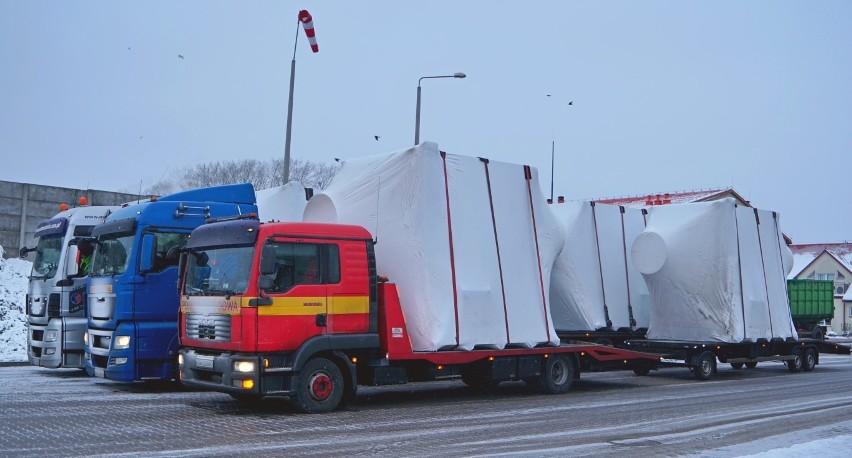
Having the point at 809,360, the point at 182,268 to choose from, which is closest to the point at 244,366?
the point at 182,268

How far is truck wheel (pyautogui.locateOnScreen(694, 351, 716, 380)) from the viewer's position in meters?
18.8

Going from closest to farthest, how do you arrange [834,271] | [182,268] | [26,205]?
[182,268]
[26,205]
[834,271]

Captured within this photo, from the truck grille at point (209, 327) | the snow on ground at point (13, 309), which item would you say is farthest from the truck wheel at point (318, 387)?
the snow on ground at point (13, 309)

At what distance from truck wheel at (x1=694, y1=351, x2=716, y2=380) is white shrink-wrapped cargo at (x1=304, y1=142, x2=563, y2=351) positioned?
5.55 m

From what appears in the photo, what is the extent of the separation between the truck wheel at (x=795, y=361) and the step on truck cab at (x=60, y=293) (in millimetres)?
17056

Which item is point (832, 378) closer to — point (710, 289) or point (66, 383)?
point (710, 289)

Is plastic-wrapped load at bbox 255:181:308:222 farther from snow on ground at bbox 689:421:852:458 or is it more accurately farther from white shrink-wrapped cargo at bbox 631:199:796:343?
snow on ground at bbox 689:421:852:458

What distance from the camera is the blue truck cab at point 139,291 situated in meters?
13.3

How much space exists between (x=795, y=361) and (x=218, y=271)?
16.5 meters

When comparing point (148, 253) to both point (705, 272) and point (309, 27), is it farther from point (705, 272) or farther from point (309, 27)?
point (705, 272)

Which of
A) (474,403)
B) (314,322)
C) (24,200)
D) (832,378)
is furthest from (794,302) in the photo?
(24,200)

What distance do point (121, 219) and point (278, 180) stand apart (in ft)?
134

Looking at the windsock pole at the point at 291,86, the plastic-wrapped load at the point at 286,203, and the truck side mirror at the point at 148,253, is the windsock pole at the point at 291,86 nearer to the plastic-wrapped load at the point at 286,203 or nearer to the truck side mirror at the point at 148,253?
the plastic-wrapped load at the point at 286,203

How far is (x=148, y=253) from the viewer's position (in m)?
13.6
